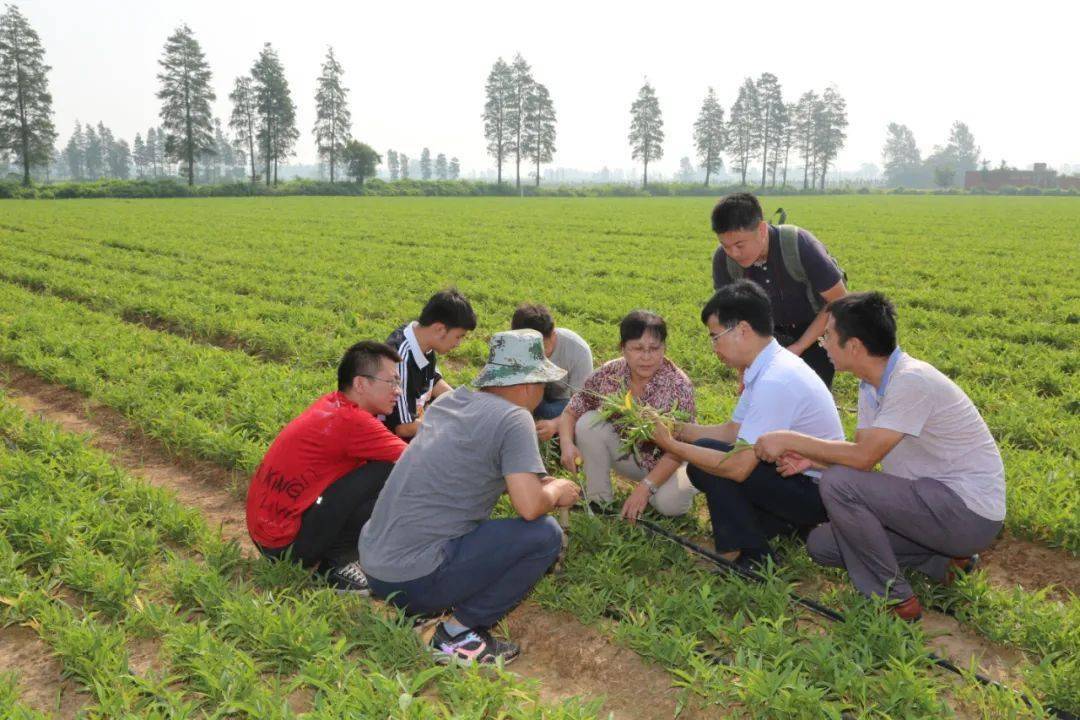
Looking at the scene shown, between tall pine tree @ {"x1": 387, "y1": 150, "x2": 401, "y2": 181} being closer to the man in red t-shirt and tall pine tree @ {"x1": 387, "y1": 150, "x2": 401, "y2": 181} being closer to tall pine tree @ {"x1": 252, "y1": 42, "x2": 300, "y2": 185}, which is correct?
tall pine tree @ {"x1": 252, "y1": 42, "x2": 300, "y2": 185}

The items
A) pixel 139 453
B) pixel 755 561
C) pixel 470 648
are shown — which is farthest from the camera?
pixel 139 453

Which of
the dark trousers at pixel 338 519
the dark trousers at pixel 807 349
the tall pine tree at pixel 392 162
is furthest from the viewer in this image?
the tall pine tree at pixel 392 162

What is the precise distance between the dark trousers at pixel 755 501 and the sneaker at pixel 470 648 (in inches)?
51.8

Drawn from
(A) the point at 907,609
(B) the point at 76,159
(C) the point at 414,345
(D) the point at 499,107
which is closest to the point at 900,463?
(A) the point at 907,609

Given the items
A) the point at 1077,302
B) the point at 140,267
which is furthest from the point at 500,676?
the point at 140,267

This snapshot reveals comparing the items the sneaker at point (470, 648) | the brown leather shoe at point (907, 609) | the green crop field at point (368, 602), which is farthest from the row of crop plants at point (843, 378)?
the sneaker at point (470, 648)

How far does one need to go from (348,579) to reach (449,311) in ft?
5.37

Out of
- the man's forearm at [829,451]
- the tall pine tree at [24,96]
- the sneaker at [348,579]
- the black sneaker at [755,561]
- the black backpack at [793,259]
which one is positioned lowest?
the sneaker at [348,579]

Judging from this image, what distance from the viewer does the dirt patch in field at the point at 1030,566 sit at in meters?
3.88

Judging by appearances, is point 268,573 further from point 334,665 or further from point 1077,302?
point 1077,302

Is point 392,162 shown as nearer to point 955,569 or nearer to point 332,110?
point 332,110

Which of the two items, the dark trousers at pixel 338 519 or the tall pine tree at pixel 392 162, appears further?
the tall pine tree at pixel 392 162

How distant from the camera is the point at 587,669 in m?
3.26

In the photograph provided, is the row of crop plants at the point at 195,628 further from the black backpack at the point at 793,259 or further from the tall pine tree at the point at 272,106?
the tall pine tree at the point at 272,106
